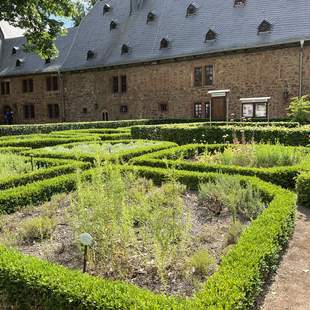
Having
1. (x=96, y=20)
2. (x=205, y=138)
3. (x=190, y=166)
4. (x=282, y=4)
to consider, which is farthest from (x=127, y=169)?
(x=96, y=20)

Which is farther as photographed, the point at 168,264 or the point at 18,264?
the point at 168,264

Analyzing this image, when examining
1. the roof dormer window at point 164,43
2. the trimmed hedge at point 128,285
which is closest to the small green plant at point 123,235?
the trimmed hedge at point 128,285

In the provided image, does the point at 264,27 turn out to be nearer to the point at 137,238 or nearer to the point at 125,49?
the point at 125,49

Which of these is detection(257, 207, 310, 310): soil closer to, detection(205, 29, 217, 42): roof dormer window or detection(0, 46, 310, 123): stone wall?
detection(0, 46, 310, 123): stone wall

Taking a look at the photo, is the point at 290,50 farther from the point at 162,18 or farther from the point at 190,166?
the point at 190,166

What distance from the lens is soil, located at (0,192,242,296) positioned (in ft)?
12.0

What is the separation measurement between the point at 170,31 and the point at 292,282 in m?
22.6

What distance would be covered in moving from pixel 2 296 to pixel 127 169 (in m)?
4.50

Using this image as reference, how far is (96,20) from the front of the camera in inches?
1163

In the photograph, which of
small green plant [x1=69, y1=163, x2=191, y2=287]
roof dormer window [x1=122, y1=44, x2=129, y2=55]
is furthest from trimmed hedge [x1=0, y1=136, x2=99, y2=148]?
roof dormer window [x1=122, y1=44, x2=129, y2=55]

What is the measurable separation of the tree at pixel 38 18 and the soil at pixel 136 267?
15347 mm

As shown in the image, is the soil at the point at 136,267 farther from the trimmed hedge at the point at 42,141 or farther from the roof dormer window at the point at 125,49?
the roof dormer window at the point at 125,49

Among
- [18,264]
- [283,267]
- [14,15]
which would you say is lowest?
→ [283,267]

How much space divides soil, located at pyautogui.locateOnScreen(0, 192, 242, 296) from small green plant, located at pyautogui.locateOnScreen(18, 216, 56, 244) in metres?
0.10
